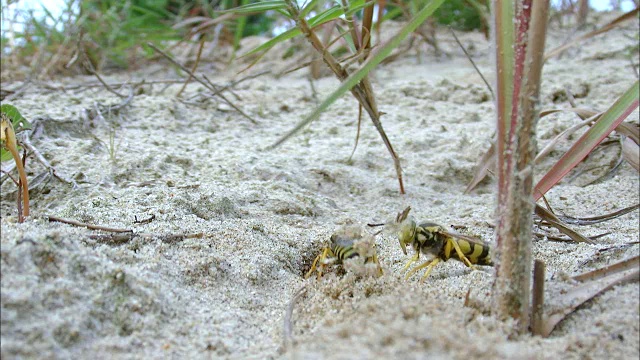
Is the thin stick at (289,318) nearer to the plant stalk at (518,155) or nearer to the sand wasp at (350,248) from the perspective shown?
the sand wasp at (350,248)

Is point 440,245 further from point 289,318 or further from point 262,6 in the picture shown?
point 262,6

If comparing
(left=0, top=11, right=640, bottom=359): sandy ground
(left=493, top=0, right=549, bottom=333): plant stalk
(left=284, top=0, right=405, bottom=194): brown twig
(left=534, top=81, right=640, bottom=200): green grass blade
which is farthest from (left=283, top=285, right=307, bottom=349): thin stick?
(left=284, top=0, right=405, bottom=194): brown twig

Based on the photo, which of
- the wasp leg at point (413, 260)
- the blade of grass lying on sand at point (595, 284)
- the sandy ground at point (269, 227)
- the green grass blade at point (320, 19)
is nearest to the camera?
the sandy ground at point (269, 227)

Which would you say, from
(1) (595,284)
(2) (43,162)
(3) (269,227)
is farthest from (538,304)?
(2) (43,162)

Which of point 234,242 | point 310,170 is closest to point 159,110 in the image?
point 310,170

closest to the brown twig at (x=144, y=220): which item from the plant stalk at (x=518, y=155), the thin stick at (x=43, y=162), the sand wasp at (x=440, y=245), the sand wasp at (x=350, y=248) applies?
the sand wasp at (x=350, y=248)

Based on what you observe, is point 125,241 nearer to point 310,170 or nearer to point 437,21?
point 310,170
